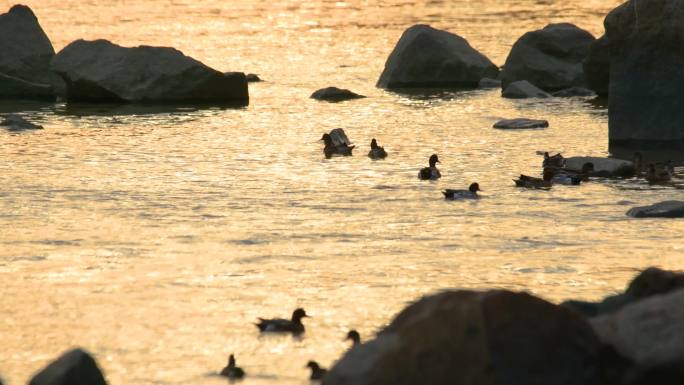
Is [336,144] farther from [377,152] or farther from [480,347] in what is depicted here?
[480,347]

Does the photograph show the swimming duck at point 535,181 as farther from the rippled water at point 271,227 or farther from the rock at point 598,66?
the rock at point 598,66

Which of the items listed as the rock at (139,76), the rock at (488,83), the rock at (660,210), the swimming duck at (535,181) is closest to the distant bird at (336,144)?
the swimming duck at (535,181)

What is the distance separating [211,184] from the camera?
72.6ft

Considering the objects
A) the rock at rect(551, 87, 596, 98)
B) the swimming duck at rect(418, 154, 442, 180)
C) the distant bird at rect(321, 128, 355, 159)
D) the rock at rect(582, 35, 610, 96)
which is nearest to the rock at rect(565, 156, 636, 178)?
the swimming duck at rect(418, 154, 442, 180)

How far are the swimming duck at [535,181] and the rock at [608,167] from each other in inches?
54.4

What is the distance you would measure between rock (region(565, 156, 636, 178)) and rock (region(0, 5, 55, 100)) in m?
17.4

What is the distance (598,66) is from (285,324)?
72.8ft

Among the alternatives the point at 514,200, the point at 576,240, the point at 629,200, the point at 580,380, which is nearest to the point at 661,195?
the point at 629,200

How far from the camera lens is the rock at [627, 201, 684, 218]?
18594mm

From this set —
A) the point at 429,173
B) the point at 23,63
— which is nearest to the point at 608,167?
the point at 429,173

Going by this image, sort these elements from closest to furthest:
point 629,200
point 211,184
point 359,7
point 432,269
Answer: point 432,269 → point 629,200 → point 211,184 → point 359,7

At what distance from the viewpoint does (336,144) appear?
85.4 ft

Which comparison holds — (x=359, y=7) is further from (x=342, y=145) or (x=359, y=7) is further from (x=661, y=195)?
(x=661, y=195)

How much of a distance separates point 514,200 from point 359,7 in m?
60.6
